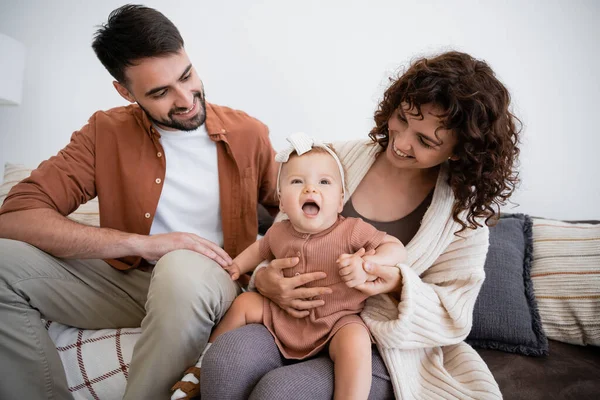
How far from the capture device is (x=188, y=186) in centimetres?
160

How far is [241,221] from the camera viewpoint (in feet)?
5.40

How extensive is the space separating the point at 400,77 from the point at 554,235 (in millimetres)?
1037

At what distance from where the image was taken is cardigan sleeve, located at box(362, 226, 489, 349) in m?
1.11

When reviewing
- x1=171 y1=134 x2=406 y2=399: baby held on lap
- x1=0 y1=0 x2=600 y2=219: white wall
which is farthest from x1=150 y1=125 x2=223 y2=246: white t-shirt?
x1=0 y1=0 x2=600 y2=219: white wall

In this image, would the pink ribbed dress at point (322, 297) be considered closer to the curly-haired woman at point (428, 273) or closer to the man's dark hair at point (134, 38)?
the curly-haired woman at point (428, 273)

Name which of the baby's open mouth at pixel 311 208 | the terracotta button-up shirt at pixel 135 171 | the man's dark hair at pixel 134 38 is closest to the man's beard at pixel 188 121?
the terracotta button-up shirt at pixel 135 171

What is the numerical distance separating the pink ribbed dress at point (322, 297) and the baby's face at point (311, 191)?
0.05m

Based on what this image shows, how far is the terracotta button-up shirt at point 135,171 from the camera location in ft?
4.98

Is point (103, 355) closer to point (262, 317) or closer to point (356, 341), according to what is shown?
point (262, 317)

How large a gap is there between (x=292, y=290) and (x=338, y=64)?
1.45 meters

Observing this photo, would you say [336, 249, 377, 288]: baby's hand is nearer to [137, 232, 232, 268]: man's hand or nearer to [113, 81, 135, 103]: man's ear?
[137, 232, 232, 268]: man's hand

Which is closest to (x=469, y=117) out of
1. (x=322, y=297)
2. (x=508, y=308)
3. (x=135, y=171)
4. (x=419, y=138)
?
(x=419, y=138)

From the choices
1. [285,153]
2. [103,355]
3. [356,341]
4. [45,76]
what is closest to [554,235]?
[356,341]

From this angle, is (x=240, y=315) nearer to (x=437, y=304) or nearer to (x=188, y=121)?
(x=437, y=304)
